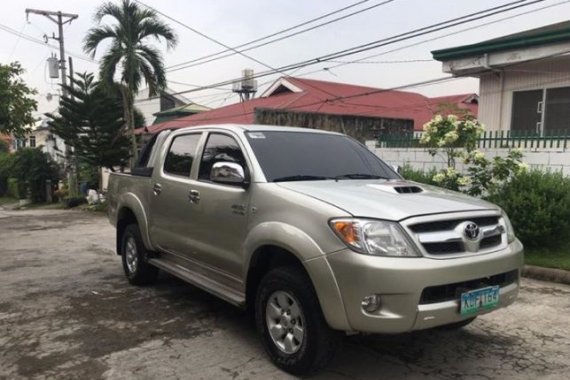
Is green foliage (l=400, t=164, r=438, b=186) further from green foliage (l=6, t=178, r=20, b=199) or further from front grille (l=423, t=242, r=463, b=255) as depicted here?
green foliage (l=6, t=178, r=20, b=199)

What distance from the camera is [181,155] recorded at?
5.47 m

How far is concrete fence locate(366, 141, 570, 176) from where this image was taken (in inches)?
322

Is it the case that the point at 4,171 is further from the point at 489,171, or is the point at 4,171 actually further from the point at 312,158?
the point at 312,158

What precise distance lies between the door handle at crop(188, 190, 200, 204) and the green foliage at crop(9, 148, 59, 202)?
2732 cm

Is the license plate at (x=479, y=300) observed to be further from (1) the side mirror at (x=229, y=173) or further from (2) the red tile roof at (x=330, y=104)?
(2) the red tile roof at (x=330, y=104)

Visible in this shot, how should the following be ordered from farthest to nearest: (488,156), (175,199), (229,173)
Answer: (488,156) < (175,199) < (229,173)

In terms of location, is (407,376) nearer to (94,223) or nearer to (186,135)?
(186,135)

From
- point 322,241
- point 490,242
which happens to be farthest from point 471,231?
point 322,241

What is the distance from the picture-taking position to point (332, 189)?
3916 millimetres

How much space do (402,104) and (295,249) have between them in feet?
75.5

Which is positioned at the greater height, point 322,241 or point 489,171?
point 489,171

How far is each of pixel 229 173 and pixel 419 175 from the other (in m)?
5.81

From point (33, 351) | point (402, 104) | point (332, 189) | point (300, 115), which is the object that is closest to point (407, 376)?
point (332, 189)

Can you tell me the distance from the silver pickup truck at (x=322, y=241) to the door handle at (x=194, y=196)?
0.02 m
